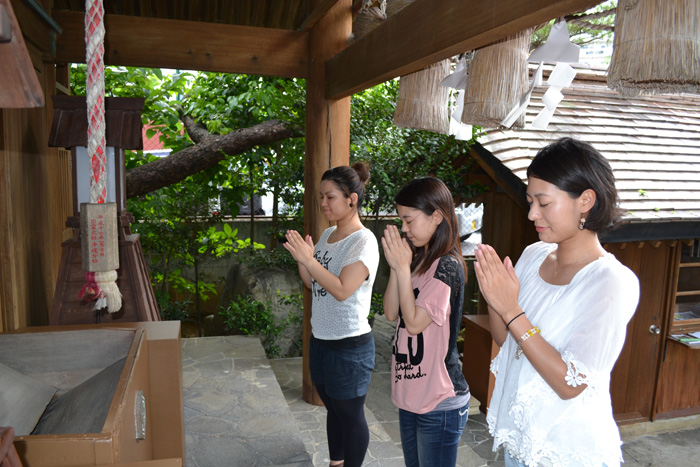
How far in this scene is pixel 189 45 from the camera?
12.6ft

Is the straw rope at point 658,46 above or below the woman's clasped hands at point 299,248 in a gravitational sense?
above

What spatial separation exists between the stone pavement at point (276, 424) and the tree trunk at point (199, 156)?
2136 millimetres

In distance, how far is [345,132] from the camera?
415 cm

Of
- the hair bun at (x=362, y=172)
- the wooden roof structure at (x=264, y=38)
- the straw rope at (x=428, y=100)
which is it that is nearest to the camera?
the wooden roof structure at (x=264, y=38)

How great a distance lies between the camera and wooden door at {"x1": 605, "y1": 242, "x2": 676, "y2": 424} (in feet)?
17.6

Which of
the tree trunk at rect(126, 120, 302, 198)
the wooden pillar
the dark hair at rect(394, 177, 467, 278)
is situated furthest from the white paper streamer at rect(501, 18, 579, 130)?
the tree trunk at rect(126, 120, 302, 198)

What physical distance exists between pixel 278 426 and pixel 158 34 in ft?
10.1

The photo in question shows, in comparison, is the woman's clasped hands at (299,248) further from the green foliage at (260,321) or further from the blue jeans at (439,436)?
the green foliage at (260,321)

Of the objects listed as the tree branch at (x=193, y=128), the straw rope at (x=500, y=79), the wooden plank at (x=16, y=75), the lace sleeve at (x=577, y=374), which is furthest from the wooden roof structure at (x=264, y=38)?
the tree branch at (x=193, y=128)

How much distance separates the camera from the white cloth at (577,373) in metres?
1.41

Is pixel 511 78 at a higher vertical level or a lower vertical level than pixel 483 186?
higher

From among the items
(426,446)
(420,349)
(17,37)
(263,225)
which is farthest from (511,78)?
(263,225)

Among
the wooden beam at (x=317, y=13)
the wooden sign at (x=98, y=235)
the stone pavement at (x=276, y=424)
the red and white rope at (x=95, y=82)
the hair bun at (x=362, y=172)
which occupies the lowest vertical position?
the stone pavement at (x=276, y=424)

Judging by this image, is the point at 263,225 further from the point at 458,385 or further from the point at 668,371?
the point at 458,385
